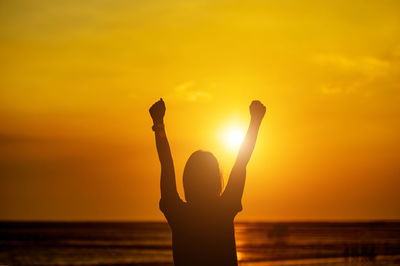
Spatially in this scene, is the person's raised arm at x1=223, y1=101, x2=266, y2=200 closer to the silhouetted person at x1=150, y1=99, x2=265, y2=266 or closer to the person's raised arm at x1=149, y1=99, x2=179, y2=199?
the silhouetted person at x1=150, y1=99, x2=265, y2=266

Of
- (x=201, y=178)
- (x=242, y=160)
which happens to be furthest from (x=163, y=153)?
(x=242, y=160)

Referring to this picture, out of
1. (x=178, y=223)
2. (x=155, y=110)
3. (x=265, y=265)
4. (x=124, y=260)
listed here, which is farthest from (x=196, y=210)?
(x=124, y=260)

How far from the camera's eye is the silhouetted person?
119 inches

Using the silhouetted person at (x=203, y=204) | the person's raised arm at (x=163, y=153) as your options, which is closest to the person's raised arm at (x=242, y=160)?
the silhouetted person at (x=203, y=204)

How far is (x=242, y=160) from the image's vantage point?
3.03 meters

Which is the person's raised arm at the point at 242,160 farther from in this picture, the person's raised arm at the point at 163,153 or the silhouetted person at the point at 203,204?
the person's raised arm at the point at 163,153

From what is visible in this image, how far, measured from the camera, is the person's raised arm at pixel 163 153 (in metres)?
3.02

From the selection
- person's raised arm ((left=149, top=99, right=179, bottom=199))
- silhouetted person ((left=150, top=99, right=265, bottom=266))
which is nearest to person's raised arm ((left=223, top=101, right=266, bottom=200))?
silhouetted person ((left=150, top=99, right=265, bottom=266))

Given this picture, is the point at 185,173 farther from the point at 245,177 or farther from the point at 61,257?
the point at 61,257

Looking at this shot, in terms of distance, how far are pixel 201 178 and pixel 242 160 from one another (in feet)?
0.75

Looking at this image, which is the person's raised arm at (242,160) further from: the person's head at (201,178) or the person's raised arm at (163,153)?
the person's raised arm at (163,153)

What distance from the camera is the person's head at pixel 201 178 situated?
3068mm

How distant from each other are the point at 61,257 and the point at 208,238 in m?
36.4

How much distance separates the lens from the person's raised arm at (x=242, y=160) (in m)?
3.02
